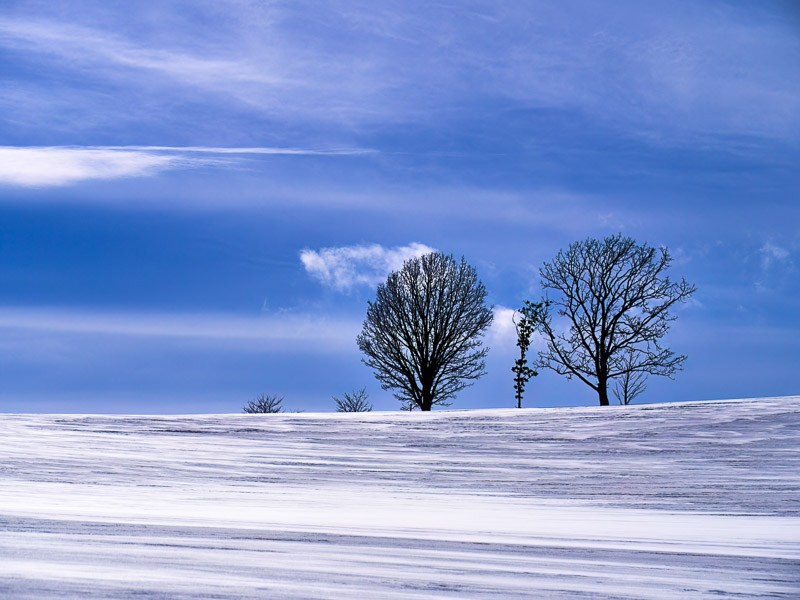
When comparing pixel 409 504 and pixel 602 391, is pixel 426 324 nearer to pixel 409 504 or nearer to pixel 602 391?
pixel 602 391

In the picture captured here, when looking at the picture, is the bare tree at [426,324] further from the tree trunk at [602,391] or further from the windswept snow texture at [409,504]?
the windswept snow texture at [409,504]

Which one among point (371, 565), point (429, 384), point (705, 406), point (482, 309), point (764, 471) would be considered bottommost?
point (371, 565)

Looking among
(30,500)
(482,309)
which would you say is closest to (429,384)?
(482,309)

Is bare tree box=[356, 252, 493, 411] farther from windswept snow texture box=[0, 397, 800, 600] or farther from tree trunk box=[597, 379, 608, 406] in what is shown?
windswept snow texture box=[0, 397, 800, 600]

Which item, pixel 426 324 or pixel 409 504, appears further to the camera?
pixel 426 324

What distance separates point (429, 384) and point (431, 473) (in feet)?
54.9

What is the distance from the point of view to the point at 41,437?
3.17 metres

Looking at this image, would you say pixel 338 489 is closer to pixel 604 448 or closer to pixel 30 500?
pixel 30 500

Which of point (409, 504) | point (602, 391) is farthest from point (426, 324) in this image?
point (409, 504)

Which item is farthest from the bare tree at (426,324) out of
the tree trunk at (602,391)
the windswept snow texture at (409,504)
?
the windswept snow texture at (409,504)

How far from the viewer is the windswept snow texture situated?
110cm

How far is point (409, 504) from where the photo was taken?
208 centimetres

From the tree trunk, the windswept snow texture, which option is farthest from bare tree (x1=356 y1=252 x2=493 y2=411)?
the windswept snow texture

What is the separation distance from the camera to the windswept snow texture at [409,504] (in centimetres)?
110
